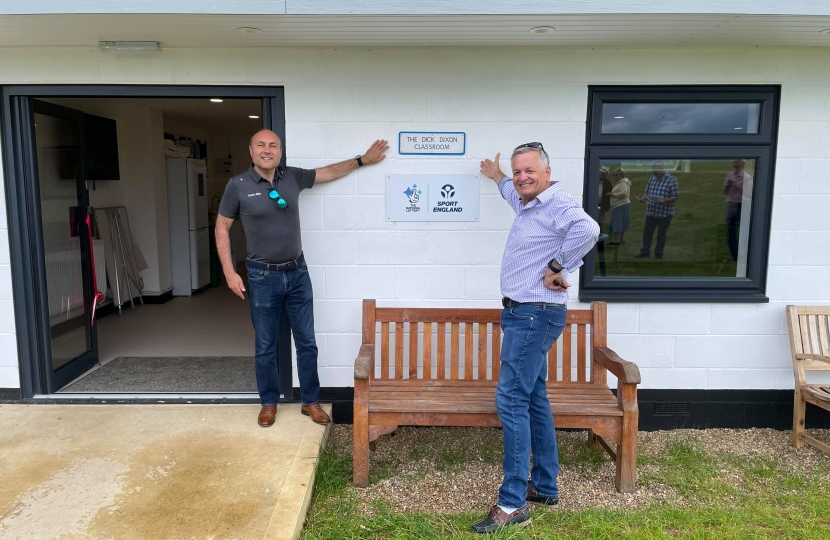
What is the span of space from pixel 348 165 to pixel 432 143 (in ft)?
1.79

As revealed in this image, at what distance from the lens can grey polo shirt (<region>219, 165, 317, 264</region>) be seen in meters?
3.36

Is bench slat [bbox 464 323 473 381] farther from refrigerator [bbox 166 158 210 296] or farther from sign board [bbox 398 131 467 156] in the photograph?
refrigerator [bbox 166 158 210 296]

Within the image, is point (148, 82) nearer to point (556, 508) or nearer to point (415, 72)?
point (415, 72)

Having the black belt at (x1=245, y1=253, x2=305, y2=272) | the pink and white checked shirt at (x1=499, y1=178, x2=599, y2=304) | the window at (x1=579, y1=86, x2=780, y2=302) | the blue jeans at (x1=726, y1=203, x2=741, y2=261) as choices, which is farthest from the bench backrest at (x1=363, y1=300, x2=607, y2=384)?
the blue jeans at (x1=726, y1=203, x2=741, y2=261)

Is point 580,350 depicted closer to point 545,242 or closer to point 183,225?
point 545,242

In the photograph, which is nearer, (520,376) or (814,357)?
(520,376)

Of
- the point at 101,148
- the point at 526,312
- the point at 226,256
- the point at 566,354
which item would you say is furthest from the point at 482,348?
the point at 101,148

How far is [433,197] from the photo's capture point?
12.3 feet

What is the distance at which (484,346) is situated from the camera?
11.8 ft

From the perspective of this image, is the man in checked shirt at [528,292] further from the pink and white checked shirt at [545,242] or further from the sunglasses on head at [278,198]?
the sunglasses on head at [278,198]

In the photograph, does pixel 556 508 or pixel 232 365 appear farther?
pixel 232 365

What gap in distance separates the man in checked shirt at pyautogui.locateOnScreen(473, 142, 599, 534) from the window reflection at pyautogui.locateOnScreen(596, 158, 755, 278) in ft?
4.26
